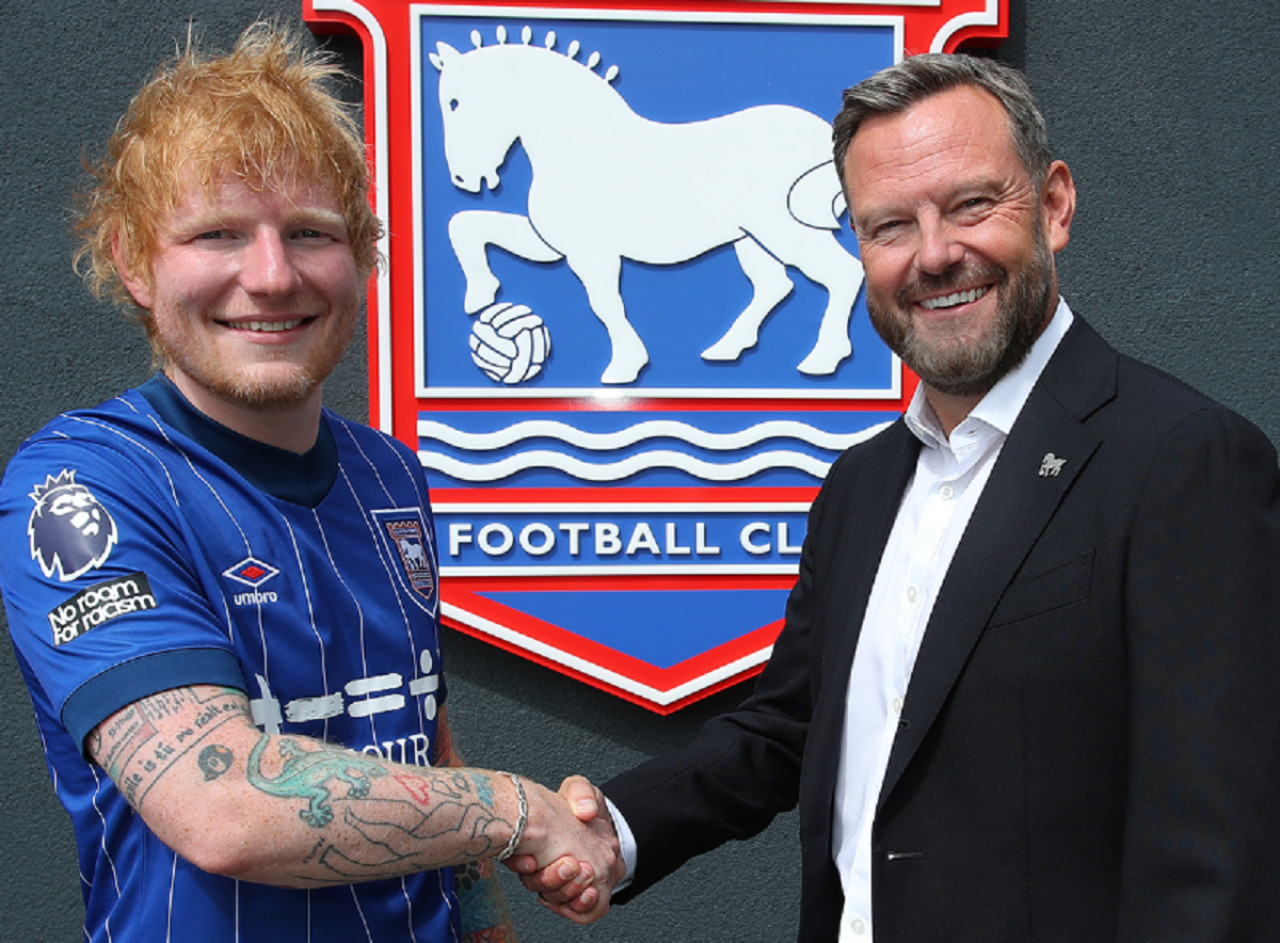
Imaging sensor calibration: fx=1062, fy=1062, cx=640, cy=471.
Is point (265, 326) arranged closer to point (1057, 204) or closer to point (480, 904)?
point (480, 904)

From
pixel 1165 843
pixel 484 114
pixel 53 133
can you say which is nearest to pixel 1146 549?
pixel 1165 843

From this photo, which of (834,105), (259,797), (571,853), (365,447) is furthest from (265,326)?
(834,105)

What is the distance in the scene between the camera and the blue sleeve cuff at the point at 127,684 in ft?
3.56

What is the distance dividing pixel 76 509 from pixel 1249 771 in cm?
131

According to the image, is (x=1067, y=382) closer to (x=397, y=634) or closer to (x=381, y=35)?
(x=397, y=634)

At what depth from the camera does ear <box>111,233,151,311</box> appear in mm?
1370

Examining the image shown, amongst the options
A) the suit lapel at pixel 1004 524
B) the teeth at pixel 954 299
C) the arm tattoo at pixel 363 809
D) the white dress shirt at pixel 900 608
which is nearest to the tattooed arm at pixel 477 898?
the arm tattoo at pixel 363 809

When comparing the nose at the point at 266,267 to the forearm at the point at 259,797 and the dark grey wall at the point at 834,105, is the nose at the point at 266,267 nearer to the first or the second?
the forearm at the point at 259,797

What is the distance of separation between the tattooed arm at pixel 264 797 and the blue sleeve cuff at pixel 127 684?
1cm

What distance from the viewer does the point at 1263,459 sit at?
125cm

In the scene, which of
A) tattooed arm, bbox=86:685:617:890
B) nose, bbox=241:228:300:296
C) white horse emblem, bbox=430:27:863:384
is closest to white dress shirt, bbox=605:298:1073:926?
tattooed arm, bbox=86:685:617:890

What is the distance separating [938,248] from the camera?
4.99 feet

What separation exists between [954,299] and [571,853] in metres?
0.98

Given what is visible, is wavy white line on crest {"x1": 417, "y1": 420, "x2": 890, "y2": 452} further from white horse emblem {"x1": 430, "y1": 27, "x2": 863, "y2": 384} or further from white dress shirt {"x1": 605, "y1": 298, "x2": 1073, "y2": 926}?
white dress shirt {"x1": 605, "y1": 298, "x2": 1073, "y2": 926}
